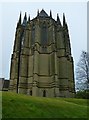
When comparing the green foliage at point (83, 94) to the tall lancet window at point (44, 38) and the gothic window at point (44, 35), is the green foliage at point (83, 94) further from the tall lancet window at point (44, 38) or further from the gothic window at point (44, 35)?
the gothic window at point (44, 35)

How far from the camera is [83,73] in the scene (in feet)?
141

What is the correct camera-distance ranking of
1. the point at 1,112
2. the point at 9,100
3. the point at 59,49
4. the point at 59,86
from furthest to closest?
the point at 59,49, the point at 59,86, the point at 9,100, the point at 1,112

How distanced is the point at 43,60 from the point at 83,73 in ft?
88.0

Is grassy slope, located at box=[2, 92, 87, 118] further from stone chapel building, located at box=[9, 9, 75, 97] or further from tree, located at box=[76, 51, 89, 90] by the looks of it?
stone chapel building, located at box=[9, 9, 75, 97]

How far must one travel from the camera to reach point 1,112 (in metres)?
19.2

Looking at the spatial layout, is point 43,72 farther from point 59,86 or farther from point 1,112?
point 1,112

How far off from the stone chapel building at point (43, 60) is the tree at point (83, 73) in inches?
780

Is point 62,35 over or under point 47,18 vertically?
under

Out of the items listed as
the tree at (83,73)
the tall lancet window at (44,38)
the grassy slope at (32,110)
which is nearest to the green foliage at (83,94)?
the tree at (83,73)

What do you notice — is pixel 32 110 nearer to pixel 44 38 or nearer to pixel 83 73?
pixel 83 73

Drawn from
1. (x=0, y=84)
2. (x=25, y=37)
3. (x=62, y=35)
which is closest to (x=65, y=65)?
(x=62, y=35)

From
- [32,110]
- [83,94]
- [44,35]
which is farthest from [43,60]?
[32,110]

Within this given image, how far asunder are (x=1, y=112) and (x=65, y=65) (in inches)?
1984

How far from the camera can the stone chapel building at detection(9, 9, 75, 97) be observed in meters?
65.0
